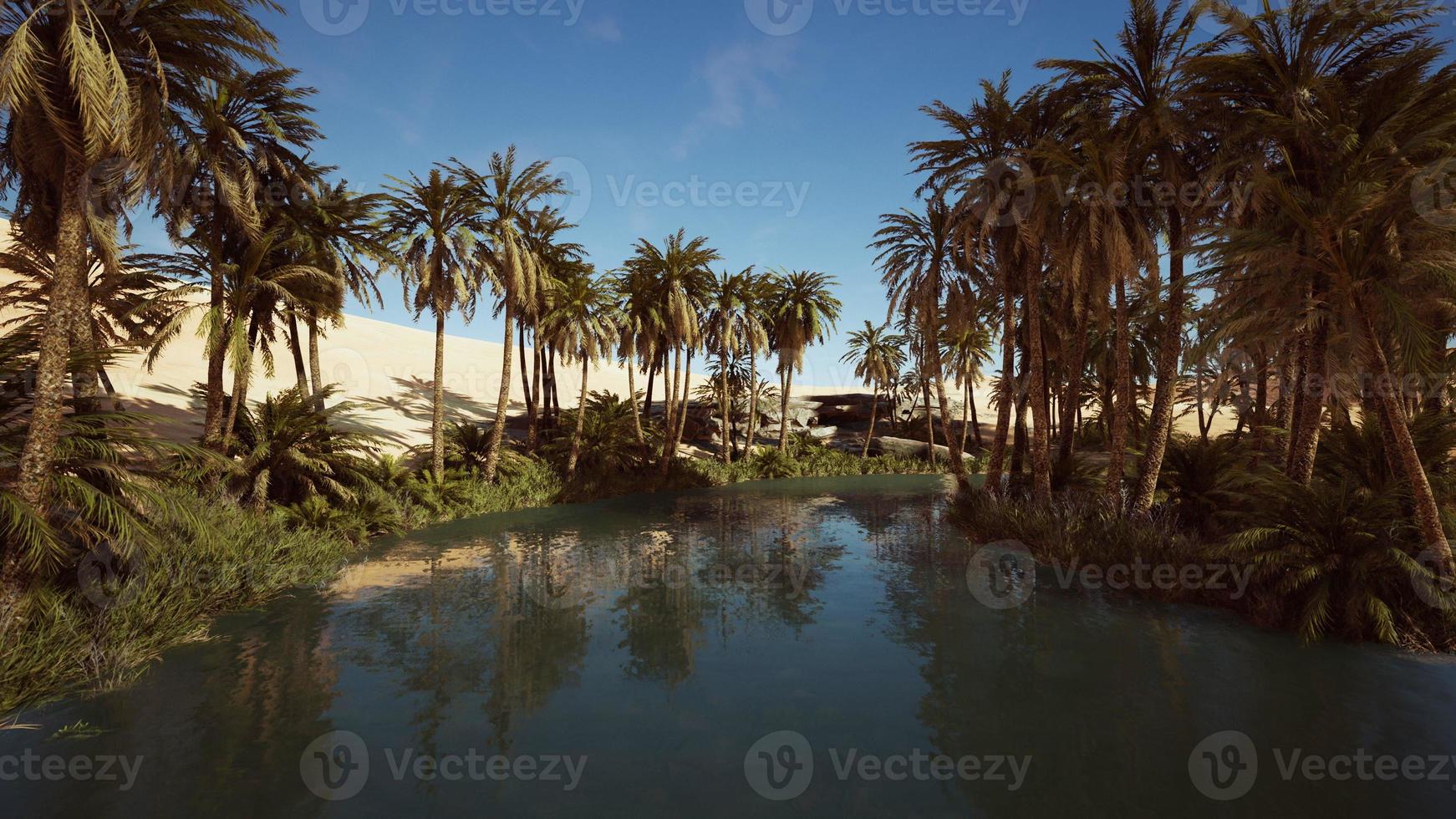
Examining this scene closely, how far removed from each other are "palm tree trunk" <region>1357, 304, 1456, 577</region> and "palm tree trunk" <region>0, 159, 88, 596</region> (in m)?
19.0

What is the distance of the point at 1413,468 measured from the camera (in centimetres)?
905

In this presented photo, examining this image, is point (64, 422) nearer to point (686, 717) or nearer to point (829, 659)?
point (686, 717)

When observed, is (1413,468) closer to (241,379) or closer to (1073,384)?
(1073,384)

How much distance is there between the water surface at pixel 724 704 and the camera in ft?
18.1

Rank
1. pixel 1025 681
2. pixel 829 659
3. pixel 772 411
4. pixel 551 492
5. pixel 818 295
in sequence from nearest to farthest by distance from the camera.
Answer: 1. pixel 1025 681
2. pixel 829 659
3. pixel 551 492
4. pixel 818 295
5. pixel 772 411

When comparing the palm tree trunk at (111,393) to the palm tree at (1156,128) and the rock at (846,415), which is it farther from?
the rock at (846,415)

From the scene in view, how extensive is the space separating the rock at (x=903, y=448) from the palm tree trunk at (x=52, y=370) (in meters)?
42.1

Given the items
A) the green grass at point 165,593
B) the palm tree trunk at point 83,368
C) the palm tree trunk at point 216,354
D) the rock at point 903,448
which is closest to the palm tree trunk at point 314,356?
the palm tree trunk at point 216,354

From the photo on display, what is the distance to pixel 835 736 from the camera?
21.8ft

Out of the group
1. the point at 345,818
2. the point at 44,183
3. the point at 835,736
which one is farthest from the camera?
the point at 44,183

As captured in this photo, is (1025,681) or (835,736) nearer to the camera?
(835,736)

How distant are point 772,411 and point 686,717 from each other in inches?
1644

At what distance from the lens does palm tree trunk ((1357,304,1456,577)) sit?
8625mm

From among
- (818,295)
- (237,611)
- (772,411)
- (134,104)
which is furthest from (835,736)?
(772,411)
